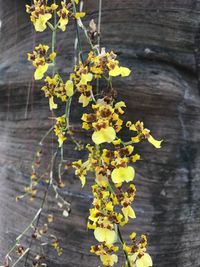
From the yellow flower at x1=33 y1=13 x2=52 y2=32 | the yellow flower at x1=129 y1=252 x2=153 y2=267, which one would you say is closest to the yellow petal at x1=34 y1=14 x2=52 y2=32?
the yellow flower at x1=33 y1=13 x2=52 y2=32

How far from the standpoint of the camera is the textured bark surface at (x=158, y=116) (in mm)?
901

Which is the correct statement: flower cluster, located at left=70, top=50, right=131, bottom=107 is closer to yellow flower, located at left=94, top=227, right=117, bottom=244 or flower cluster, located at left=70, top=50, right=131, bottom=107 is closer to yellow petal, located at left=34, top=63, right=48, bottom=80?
yellow petal, located at left=34, top=63, right=48, bottom=80

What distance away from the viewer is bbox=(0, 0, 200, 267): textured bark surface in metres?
0.90

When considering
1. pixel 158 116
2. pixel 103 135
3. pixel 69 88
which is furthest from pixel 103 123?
pixel 158 116

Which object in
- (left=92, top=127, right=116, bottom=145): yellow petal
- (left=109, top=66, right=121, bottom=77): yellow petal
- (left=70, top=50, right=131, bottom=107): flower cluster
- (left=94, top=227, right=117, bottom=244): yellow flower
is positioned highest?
(left=70, top=50, right=131, bottom=107): flower cluster

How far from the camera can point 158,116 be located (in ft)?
2.99

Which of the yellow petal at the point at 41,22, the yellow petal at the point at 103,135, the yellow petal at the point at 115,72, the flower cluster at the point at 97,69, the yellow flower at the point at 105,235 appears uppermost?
the yellow petal at the point at 41,22

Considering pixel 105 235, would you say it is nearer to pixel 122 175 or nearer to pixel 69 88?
pixel 122 175

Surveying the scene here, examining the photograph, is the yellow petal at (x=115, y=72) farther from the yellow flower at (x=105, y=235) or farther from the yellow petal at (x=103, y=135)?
the yellow flower at (x=105, y=235)

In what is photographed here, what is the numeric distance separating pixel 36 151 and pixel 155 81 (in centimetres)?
34

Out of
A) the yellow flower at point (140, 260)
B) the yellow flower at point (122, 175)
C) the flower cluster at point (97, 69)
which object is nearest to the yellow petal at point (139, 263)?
the yellow flower at point (140, 260)

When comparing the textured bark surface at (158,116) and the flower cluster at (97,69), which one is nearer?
the flower cluster at (97,69)

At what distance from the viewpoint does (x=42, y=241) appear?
1010mm

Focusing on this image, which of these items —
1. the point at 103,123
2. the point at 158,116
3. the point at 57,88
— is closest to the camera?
the point at 103,123
